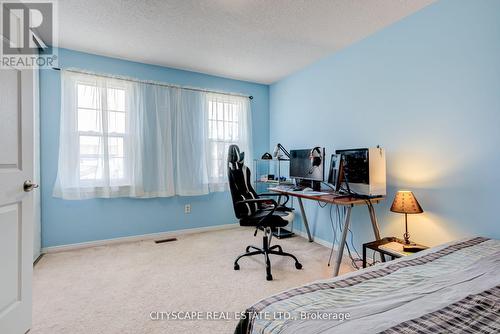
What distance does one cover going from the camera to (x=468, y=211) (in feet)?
5.96

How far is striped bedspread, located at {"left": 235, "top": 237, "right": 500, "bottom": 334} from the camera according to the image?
721mm

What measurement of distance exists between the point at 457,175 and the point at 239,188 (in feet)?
6.14

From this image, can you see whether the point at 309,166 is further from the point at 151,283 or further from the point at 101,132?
the point at 101,132

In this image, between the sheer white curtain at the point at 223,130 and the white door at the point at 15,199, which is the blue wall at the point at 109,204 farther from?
the white door at the point at 15,199

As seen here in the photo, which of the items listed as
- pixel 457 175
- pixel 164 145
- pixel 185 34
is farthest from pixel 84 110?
pixel 457 175

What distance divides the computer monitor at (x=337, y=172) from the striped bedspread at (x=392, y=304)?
1223mm

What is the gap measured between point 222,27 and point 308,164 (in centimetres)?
181

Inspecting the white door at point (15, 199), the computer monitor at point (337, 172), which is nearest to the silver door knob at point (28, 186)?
the white door at point (15, 199)

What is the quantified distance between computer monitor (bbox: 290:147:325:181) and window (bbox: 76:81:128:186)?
2259 mm

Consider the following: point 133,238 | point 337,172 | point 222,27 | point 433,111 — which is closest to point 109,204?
point 133,238

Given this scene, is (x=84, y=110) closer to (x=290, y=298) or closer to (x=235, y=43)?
(x=235, y=43)

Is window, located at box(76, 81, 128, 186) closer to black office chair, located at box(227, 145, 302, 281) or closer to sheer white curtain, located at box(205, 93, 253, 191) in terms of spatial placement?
sheer white curtain, located at box(205, 93, 253, 191)

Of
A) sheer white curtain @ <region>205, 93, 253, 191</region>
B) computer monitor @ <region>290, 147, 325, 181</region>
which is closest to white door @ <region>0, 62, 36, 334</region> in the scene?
sheer white curtain @ <region>205, 93, 253, 191</region>

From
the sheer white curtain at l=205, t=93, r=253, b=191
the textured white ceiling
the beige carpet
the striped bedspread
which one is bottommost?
the beige carpet
